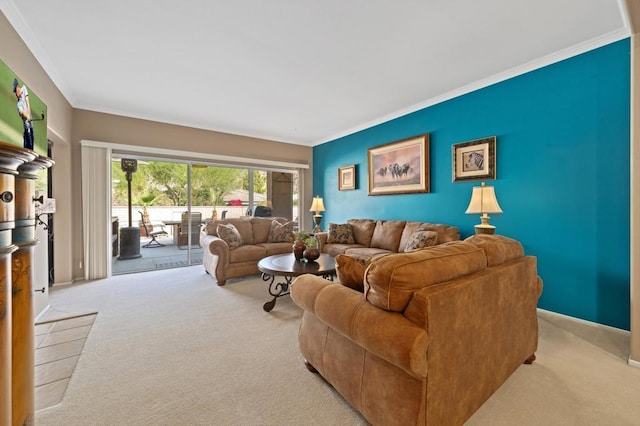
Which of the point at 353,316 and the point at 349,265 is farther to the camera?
the point at 349,265

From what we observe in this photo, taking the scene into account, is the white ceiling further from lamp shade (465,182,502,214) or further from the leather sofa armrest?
the leather sofa armrest

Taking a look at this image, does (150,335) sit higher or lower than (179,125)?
lower

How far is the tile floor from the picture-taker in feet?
5.55

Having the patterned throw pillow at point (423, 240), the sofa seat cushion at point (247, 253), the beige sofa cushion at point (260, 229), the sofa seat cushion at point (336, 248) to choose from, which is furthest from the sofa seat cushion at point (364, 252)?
the beige sofa cushion at point (260, 229)

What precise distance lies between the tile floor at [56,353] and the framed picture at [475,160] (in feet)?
A: 14.3

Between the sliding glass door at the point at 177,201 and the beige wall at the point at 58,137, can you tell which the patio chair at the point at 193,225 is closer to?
the sliding glass door at the point at 177,201

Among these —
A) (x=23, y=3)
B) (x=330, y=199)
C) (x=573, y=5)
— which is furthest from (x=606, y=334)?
(x=23, y=3)

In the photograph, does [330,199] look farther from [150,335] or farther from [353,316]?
[353,316]

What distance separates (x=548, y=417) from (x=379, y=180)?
3.87 metres

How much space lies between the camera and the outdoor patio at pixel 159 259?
15.9ft

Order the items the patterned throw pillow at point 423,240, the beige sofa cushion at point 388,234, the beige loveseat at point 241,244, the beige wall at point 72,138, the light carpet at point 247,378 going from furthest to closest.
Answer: the beige sofa cushion at point 388,234
the beige loveseat at point 241,244
the patterned throw pillow at point 423,240
the beige wall at point 72,138
the light carpet at point 247,378

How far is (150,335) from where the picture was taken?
242 centimetres

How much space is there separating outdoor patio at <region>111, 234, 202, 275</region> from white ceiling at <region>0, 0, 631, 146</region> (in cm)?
273

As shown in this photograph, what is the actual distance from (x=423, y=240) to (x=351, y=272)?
2179 millimetres
